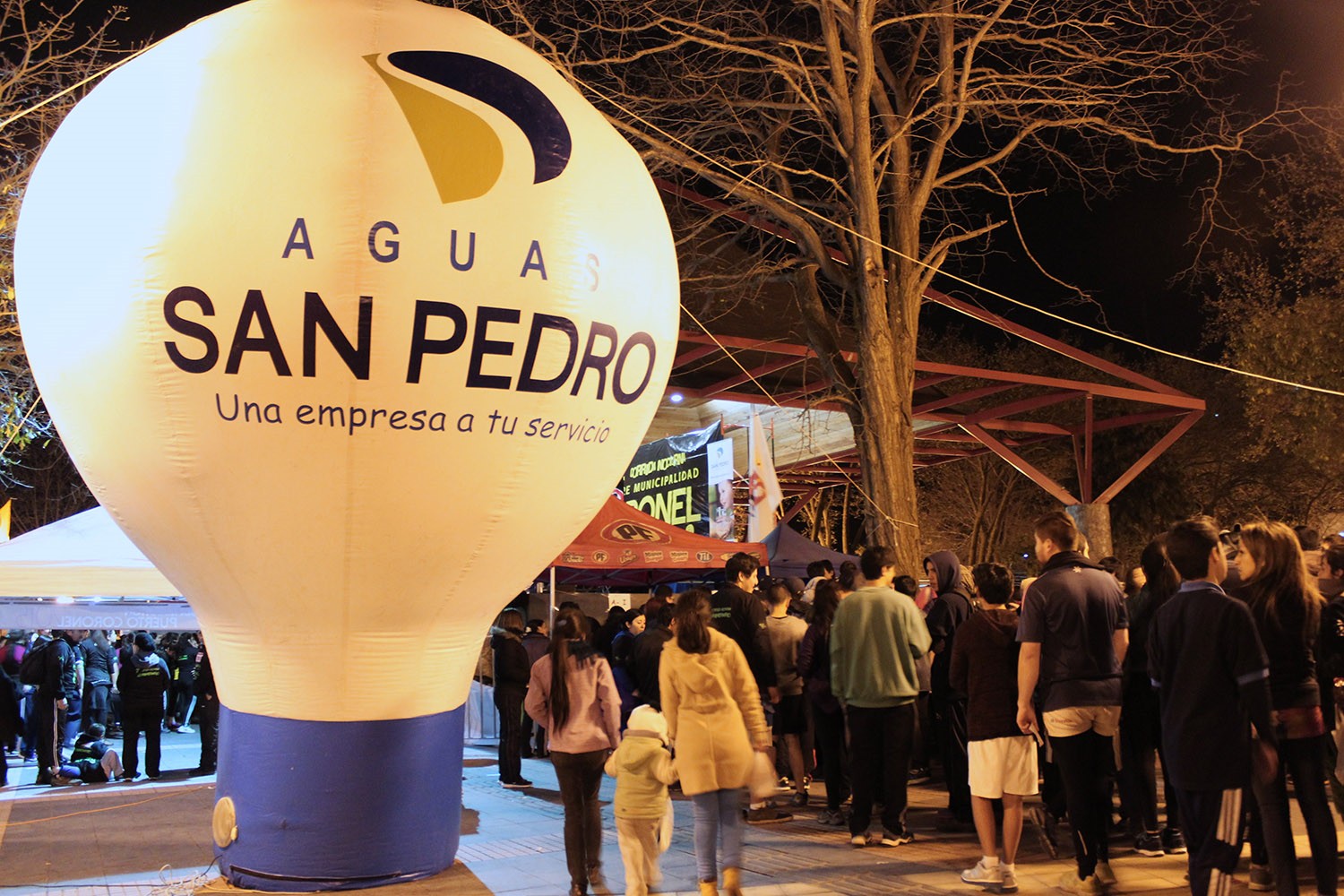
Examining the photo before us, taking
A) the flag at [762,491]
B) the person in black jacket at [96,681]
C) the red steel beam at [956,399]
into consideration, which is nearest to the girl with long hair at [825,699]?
the flag at [762,491]

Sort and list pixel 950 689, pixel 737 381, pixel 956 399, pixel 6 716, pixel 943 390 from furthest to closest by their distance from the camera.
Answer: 1. pixel 943 390
2. pixel 956 399
3. pixel 737 381
4. pixel 6 716
5. pixel 950 689

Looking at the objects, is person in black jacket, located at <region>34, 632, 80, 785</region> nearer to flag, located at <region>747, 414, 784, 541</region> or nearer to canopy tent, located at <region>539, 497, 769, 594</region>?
canopy tent, located at <region>539, 497, 769, 594</region>

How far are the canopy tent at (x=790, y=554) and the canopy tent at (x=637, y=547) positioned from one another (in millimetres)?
2810

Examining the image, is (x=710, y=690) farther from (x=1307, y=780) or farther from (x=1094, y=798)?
(x=1307, y=780)

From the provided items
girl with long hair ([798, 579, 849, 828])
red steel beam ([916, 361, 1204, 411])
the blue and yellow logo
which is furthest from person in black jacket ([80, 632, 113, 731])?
red steel beam ([916, 361, 1204, 411])

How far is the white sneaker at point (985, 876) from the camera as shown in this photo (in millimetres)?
5879

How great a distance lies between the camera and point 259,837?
6133 millimetres

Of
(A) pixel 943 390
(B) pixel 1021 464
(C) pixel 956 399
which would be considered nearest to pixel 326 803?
(C) pixel 956 399

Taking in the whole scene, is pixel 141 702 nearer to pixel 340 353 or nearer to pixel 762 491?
pixel 762 491

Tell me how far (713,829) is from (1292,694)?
271 cm

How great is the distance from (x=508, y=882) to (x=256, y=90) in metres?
4.31

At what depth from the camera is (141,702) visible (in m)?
11.6

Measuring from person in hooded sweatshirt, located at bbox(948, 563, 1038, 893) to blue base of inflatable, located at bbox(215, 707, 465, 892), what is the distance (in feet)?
9.55

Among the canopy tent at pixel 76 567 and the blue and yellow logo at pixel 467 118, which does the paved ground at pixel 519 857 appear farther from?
the blue and yellow logo at pixel 467 118
